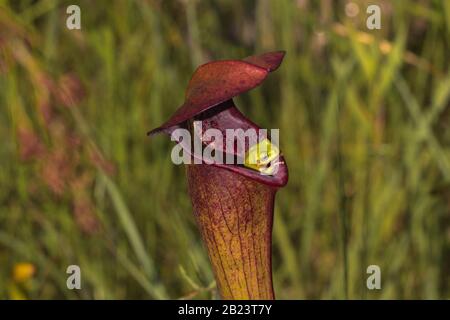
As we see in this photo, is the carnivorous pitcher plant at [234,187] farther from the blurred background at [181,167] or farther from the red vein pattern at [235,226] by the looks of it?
the blurred background at [181,167]

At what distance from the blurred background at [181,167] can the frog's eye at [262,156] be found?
52cm

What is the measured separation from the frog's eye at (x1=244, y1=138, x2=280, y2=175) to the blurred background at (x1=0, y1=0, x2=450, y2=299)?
0.52 metres

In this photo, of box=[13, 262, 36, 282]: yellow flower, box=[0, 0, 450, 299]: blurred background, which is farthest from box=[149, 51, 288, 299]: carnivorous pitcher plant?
box=[13, 262, 36, 282]: yellow flower

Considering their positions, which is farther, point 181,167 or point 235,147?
point 181,167

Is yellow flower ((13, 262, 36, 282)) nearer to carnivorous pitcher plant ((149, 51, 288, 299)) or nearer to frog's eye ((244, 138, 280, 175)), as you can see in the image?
carnivorous pitcher plant ((149, 51, 288, 299))

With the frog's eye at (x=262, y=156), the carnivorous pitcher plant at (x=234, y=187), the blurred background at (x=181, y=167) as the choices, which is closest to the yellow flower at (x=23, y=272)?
the blurred background at (x=181, y=167)

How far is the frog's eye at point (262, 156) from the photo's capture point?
1.26 m

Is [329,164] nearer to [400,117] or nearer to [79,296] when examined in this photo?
[400,117]

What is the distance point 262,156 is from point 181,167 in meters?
1.18

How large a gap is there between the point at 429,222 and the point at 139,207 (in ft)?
2.57

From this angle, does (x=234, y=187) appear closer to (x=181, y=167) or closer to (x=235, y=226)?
(x=235, y=226)

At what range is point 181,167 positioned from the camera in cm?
244

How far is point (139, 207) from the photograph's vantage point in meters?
2.16

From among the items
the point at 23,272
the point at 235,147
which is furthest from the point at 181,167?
the point at 235,147
